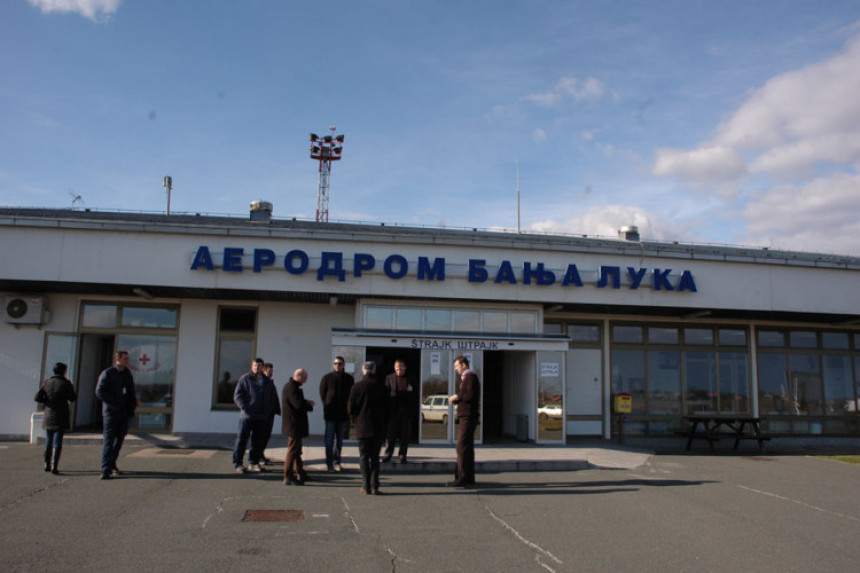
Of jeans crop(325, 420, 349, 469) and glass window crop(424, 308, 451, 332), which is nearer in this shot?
jeans crop(325, 420, 349, 469)

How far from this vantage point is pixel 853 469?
41.1 feet

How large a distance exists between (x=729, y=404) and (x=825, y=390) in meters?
3.19

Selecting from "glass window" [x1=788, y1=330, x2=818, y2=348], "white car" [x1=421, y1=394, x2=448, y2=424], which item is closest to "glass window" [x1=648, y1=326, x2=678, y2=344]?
"glass window" [x1=788, y1=330, x2=818, y2=348]

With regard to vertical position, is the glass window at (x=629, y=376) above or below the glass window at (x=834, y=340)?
below

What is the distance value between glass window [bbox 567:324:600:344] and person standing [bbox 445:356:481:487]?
24.7 ft

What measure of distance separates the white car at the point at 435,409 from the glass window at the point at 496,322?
1983mm

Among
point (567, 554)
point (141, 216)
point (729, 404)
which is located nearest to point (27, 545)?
point (567, 554)

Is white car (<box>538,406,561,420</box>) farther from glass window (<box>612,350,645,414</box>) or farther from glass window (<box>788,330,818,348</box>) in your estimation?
glass window (<box>788,330,818,348</box>)

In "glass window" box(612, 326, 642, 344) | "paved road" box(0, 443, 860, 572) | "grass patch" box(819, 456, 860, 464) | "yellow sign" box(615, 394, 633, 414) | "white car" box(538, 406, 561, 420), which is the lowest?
"paved road" box(0, 443, 860, 572)

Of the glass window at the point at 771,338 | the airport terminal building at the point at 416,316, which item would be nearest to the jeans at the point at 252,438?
the airport terminal building at the point at 416,316

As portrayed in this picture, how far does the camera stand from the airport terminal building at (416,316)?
13766mm

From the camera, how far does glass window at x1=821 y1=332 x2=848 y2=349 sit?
1842 cm

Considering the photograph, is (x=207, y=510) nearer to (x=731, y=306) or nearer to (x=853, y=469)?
(x=853, y=469)

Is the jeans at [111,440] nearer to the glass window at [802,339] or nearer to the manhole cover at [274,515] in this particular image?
the manhole cover at [274,515]
